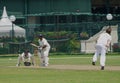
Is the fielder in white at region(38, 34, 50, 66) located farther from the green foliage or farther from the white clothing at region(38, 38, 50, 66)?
the green foliage

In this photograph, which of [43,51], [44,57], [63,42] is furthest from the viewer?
[63,42]

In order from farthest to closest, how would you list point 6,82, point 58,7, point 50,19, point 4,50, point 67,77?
point 58,7 < point 50,19 < point 4,50 < point 67,77 < point 6,82

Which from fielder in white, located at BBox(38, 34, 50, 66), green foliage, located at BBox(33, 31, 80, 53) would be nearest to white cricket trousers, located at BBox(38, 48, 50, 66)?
fielder in white, located at BBox(38, 34, 50, 66)

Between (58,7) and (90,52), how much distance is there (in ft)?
56.9

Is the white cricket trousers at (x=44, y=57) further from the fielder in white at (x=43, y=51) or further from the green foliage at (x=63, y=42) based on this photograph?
the green foliage at (x=63, y=42)

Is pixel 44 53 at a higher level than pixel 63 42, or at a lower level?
higher

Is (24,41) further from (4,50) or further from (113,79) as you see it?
(113,79)

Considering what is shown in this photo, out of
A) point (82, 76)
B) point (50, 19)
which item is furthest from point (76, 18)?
point (82, 76)

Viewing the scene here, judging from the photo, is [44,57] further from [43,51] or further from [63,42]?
[63,42]

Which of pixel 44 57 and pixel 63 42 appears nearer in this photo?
pixel 44 57

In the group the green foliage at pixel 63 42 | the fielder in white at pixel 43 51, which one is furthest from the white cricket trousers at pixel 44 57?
the green foliage at pixel 63 42

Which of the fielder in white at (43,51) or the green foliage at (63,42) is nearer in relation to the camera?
the fielder in white at (43,51)

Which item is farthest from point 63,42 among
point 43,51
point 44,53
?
point 44,53

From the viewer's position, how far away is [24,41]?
51.2 m
